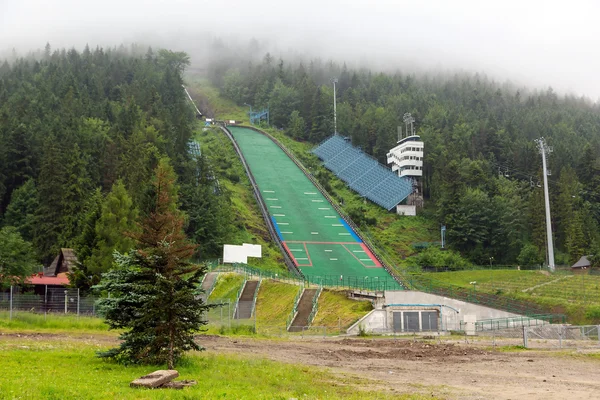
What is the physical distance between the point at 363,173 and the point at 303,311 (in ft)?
207

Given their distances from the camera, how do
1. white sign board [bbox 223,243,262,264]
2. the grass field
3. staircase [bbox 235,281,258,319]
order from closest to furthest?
staircase [bbox 235,281,258,319] < white sign board [bbox 223,243,262,264] < the grass field

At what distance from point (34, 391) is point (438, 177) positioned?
3320 inches

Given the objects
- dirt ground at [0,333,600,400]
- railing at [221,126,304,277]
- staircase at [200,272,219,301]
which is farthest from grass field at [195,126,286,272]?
dirt ground at [0,333,600,400]

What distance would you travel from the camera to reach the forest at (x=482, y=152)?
81.0m

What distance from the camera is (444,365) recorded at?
23859 mm

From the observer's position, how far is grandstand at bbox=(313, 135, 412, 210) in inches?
3789

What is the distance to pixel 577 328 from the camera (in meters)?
35.1

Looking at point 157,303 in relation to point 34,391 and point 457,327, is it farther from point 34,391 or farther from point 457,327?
point 457,327

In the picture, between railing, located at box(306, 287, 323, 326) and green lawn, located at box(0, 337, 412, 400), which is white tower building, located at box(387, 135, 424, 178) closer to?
railing, located at box(306, 287, 323, 326)

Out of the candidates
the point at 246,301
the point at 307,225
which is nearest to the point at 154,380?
the point at 246,301

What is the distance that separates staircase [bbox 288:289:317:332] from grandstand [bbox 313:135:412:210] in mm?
46450

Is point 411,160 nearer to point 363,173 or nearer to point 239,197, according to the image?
point 363,173

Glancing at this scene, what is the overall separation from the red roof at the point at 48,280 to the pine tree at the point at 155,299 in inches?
1169

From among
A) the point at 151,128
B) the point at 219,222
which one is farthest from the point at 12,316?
the point at 151,128
